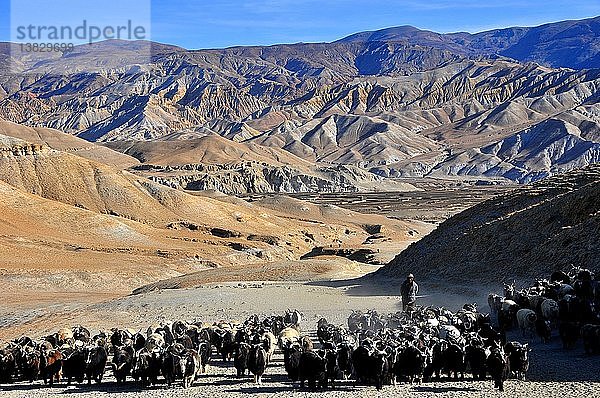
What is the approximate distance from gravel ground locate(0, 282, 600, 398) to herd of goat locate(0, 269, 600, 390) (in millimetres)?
374

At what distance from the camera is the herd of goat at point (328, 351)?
61.1 ft

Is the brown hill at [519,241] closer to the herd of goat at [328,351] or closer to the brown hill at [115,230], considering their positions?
the herd of goat at [328,351]

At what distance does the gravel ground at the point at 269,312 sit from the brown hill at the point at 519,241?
4.39m

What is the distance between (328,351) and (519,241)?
2390 cm

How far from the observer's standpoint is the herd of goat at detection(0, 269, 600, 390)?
1862cm

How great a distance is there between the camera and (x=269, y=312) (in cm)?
3303

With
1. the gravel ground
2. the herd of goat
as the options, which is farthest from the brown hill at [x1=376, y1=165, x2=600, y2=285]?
the herd of goat

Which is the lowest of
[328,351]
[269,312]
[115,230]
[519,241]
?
[328,351]

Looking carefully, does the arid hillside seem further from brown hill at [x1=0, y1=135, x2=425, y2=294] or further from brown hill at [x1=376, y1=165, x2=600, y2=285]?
brown hill at [x1=376, y1=165, x2=600, y2=285]

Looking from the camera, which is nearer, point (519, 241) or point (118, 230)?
point (519, 241)

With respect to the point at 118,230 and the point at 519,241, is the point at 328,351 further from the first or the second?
the point at 118,230

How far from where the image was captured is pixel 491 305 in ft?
95.3

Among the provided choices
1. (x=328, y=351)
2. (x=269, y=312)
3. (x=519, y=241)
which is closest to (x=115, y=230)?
(x=269, y=312)

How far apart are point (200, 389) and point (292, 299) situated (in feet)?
58.2
